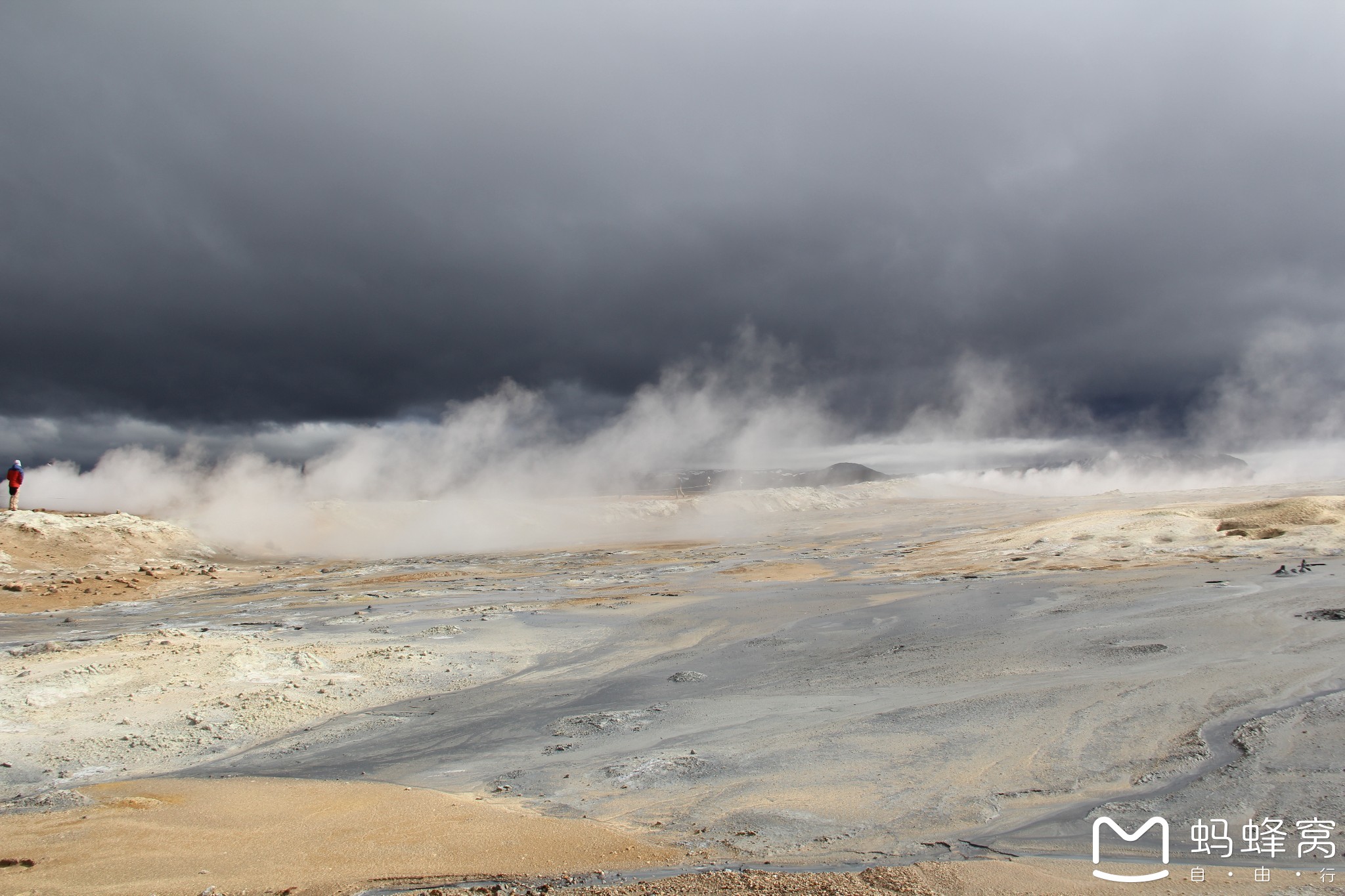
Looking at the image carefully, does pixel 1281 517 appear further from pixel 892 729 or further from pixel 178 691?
pixel 178 691

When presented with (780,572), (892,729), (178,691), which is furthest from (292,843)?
(780,572)

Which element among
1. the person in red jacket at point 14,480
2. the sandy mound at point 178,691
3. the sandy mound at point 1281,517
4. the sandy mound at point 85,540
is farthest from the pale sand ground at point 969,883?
the person in red jacket at point 14,480

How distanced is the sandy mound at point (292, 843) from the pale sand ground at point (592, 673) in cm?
5

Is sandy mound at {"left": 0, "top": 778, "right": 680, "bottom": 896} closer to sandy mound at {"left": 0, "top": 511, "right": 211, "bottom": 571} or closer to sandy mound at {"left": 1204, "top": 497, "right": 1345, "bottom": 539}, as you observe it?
sandy mound at {"left": 1204, "top": 497, "right": 1345, "bottom": 539}

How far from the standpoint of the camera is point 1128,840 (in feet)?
15.4

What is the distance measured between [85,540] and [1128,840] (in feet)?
148

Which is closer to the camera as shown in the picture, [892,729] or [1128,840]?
[1128,840]

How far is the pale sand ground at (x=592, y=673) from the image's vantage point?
5559 millimetres

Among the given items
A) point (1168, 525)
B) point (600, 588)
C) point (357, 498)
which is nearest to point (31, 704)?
point (600, 588)

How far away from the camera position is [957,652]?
11219 millimetres

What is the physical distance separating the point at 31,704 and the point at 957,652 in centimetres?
1322

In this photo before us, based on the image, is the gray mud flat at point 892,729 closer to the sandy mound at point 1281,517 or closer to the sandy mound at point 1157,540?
the sandy mound at point 1157,540

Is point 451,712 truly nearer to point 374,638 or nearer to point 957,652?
point 374,638

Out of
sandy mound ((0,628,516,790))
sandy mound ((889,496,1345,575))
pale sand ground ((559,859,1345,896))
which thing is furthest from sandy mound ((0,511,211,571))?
pale sand ground ((559,859,1345,896))
